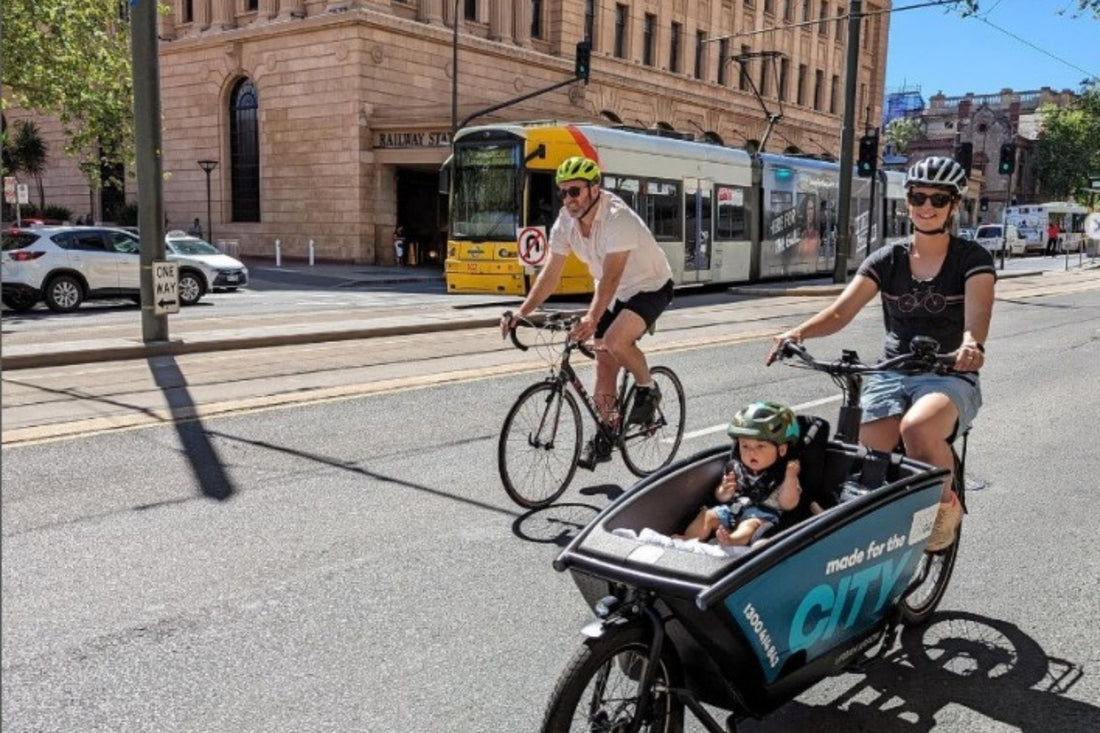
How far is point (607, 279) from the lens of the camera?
18.6ft

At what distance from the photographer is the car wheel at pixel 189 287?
2083 cm

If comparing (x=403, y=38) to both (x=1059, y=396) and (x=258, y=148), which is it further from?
(x=1059, y=396)

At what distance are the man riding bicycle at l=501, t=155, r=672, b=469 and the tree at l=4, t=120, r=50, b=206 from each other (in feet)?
140

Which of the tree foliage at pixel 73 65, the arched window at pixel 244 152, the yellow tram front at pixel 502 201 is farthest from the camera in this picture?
the arched window at pixel 244 152

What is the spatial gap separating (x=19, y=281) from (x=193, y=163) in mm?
23870

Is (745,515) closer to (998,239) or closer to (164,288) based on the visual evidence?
→ (164,288)

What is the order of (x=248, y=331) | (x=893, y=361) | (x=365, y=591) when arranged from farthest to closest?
(x=248, y=331) → (x=365, y=591) → (x=893, y=361)

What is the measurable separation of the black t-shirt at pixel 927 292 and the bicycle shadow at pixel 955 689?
117cm

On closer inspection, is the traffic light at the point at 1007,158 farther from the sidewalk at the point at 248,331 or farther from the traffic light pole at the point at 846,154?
the sidewalk at the point at 248,331

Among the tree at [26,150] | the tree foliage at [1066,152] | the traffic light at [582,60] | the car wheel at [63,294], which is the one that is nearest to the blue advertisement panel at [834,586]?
the car wheel at [63,294]

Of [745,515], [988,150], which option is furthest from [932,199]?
[988,150]

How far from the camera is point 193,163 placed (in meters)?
41.1

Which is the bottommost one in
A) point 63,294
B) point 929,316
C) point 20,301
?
point 20,301

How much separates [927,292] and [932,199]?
374 mm
